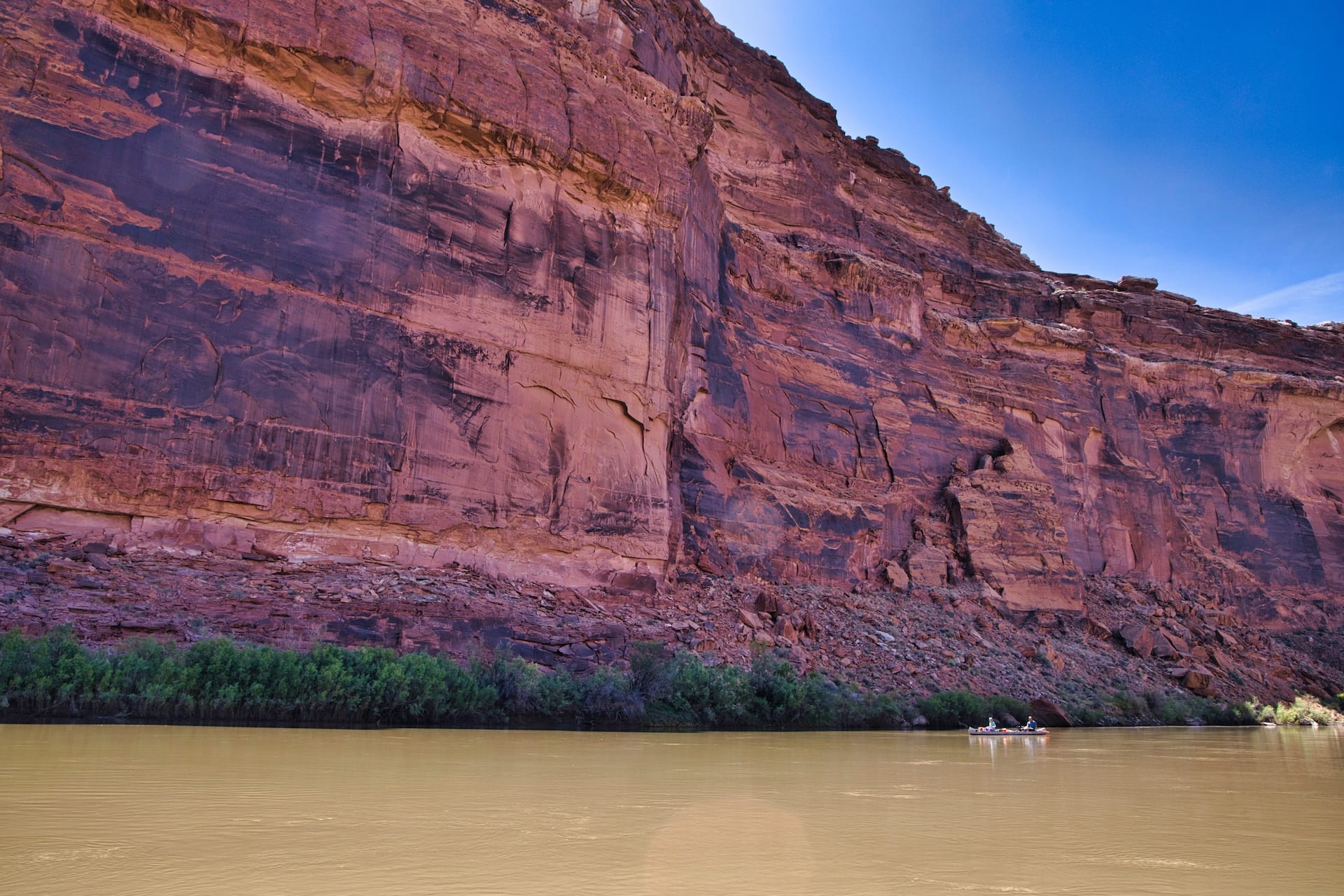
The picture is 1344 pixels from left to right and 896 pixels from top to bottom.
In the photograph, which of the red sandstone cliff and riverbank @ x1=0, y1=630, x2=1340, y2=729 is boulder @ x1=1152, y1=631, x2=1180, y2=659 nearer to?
the red sandstone cliff

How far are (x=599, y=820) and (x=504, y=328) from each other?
14774 mm

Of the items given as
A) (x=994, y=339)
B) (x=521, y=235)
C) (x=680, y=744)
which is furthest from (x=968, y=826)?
(x=994, y=339)

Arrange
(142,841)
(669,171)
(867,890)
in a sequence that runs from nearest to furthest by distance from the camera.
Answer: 1. (867,890)
2. (142,841)
3. (669,171)

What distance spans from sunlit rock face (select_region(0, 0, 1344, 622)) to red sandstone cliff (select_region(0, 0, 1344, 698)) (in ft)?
0.25

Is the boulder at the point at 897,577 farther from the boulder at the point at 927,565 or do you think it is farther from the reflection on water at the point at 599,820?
the reflection on water at the point at 599,820

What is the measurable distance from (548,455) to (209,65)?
10.2 m

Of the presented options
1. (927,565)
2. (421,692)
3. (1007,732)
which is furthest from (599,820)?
(927,565)

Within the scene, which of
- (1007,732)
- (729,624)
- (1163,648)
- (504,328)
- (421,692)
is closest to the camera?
(421,692)

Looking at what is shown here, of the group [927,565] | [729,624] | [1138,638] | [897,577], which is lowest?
[729,624]

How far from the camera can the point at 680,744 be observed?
568 inches

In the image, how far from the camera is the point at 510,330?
68.1 feet

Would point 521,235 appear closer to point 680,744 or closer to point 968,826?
point 680,744

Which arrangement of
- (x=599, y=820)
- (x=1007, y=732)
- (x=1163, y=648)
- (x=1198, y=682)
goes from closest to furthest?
(x=599, y=820) < (x=1007, y=732) < (x=1198, y=682) < (x=1163, y=648)

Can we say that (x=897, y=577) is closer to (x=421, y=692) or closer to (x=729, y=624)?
(x=729, y=624)
